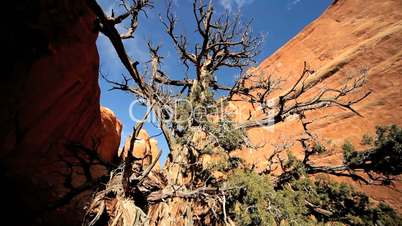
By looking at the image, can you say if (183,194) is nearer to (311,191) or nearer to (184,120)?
(184,120)

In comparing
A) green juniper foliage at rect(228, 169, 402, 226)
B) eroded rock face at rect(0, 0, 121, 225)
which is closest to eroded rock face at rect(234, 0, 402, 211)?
green juniper foliage at rect(228, 169, 402, 226)

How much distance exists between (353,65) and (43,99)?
52.9 ft

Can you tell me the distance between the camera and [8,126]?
5.34m

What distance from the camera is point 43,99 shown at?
5938mm

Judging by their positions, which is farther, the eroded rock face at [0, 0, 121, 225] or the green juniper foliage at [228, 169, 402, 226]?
the green juniper foliage at [228, 169, 402, 226]

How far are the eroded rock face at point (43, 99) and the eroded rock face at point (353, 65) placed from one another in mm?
6694

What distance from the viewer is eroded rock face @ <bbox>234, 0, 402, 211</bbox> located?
1133cm

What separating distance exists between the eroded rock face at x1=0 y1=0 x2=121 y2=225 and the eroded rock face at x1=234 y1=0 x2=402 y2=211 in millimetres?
6694

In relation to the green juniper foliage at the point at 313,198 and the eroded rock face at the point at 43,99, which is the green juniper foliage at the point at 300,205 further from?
the eroded rock face at the point at 43,99

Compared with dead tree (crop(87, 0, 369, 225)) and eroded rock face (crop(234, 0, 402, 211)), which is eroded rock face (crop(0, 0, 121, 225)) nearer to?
dead tree (crop(87, 0, 369, 225))

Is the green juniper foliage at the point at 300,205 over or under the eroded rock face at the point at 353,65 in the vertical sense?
under


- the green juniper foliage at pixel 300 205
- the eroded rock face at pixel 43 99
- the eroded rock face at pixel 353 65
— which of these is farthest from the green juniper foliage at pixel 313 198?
the eroded rock face at pixel 43 99

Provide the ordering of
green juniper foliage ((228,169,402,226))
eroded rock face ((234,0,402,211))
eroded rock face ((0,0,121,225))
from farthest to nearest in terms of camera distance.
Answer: eroded rock face ((234,0,402,211)) → green juniper foliage ((228,169,402,226)) → eroded rock face ((0,0,121,225))

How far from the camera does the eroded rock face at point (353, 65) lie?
37.2 feet
